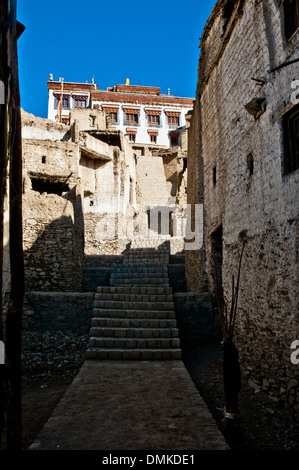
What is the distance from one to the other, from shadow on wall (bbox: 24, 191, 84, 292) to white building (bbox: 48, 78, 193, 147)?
28.6 meters

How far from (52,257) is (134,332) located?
17.1ft

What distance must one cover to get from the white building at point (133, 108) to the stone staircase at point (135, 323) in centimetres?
3115

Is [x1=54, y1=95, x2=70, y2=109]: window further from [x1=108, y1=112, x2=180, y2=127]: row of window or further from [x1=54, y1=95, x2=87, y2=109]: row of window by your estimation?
[x1=108, y1=112, x2=180, y2=127]: row of window

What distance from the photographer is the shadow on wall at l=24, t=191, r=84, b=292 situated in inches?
465

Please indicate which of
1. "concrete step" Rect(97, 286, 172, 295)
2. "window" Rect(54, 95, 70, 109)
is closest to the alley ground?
"concrete step" Rect(97, 286, 172, 295)

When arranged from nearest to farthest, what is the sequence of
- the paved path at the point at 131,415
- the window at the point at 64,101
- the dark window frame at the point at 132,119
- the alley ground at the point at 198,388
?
the paved path at the point at 131,415, the alley ground at the point at 198,388, the dark window frame at the point at 132,119, the window at the point at 64,101

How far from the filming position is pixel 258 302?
21.0 feet

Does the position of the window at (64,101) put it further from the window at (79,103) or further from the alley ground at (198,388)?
the alley ground at (198,388)

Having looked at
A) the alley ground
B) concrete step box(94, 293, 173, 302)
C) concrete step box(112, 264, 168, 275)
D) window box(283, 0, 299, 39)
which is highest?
window box(283, 0, 299, 39)

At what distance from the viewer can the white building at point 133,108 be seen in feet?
129

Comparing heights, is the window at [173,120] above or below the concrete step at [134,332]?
above

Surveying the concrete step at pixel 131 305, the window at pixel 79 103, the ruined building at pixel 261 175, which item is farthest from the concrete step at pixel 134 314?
the window at pixel 79 103

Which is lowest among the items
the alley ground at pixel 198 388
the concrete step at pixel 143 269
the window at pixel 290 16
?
the alley ground at pixel 198 388
